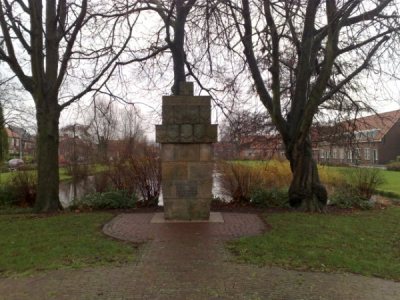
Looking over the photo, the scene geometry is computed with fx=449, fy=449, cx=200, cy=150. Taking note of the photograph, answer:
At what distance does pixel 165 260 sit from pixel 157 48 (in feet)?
32.3

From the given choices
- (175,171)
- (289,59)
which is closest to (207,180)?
(175,171)

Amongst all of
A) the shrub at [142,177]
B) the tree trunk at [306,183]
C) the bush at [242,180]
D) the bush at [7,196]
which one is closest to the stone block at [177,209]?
A: the shrub at [142,177]

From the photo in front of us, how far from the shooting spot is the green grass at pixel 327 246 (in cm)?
704

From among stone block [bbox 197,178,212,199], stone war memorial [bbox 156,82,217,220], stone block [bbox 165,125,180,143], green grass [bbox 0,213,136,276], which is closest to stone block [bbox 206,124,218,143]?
stone war memorial [bbox 156,82,217,220]

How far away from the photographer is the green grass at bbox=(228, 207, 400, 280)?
277 inches

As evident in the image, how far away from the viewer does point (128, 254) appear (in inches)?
296

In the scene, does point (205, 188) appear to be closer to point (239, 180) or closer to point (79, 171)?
point (239, 180)

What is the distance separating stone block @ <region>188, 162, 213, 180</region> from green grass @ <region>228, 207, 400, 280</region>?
195cm

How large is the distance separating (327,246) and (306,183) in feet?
18.3

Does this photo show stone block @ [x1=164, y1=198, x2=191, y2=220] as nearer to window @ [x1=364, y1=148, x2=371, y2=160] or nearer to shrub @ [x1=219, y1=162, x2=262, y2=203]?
shrub @ [x1=219, y1=162, x2=262, y2=203]

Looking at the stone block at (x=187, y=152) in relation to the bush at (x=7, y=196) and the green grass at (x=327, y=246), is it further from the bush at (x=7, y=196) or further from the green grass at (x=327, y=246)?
the bush at (x=7, y=196)

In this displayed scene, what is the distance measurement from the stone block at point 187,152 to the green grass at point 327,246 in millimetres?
2463

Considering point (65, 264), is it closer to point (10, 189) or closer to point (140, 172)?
point (140, 172)

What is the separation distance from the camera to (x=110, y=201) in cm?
1405
